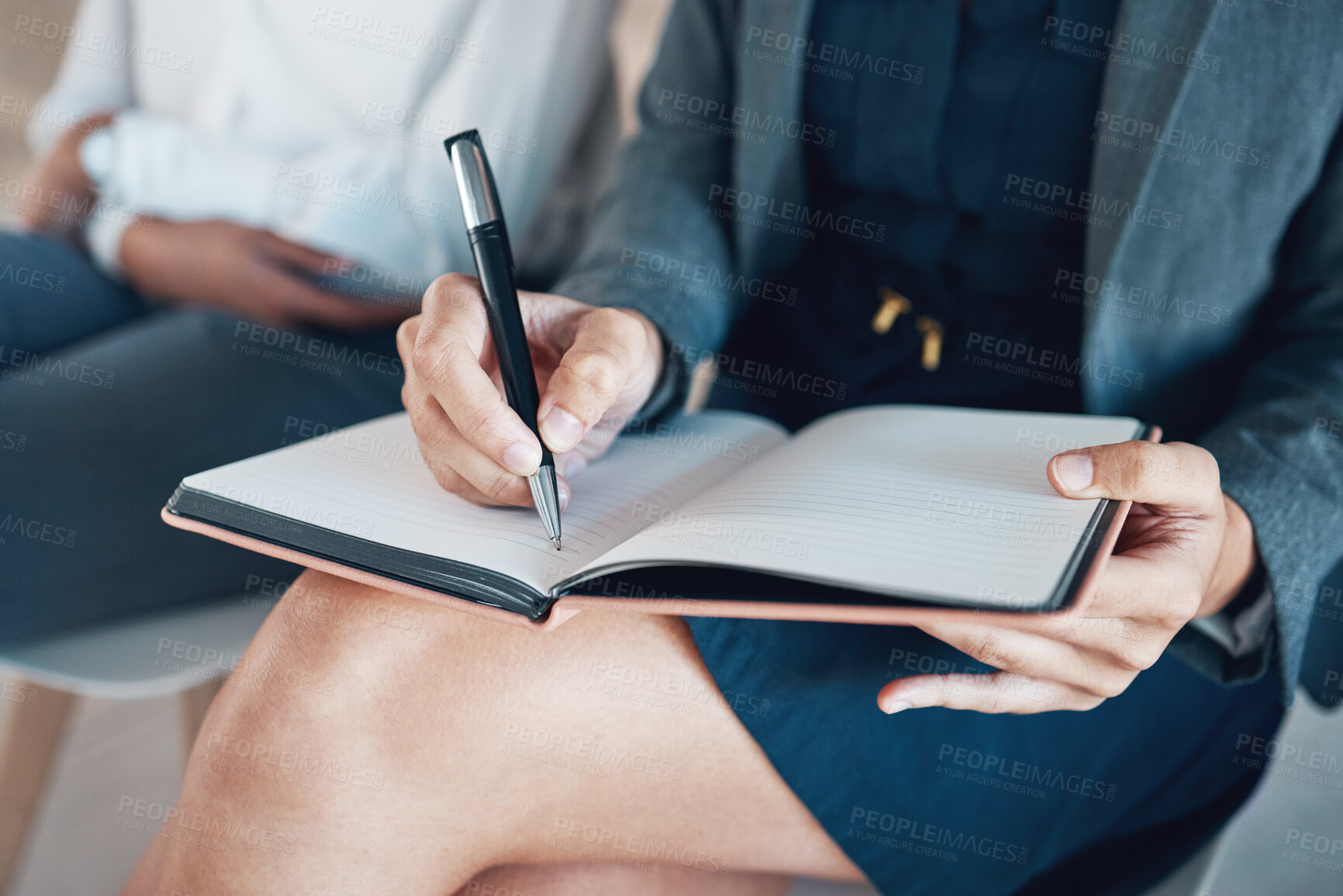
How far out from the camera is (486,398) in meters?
0.44

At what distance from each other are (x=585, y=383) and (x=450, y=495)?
0.11m

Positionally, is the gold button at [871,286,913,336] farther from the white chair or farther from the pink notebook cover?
the white chair

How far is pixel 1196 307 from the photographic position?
2.02ft

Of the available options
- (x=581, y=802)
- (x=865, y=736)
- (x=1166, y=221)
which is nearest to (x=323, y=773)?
(x=581, y=802)

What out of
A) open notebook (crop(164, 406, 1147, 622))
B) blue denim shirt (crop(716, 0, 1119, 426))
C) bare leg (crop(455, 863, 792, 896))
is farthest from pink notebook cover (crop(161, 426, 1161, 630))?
blue denim shirt (crop(716, 0, 1119, 426))

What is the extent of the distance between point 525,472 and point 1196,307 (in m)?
0.51

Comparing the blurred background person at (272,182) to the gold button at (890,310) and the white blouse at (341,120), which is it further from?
the gold button at (890,310)

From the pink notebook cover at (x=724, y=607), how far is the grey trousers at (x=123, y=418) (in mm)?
255

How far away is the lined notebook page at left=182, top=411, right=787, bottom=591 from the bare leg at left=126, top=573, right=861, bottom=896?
0.04 m

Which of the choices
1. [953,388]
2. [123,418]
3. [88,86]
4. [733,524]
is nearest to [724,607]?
[733,524]

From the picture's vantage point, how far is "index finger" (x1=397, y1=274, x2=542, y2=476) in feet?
1.41

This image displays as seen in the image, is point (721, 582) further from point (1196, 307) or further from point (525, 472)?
point (1196, 307)

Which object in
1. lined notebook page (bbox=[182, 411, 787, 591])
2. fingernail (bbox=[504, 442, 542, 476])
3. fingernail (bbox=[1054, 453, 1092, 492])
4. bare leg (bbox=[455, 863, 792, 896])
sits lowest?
bare leg (bbox=[455, 863, 792, 896])

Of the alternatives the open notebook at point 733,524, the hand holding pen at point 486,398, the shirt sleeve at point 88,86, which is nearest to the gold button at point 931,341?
the open notebook at point 733,524
